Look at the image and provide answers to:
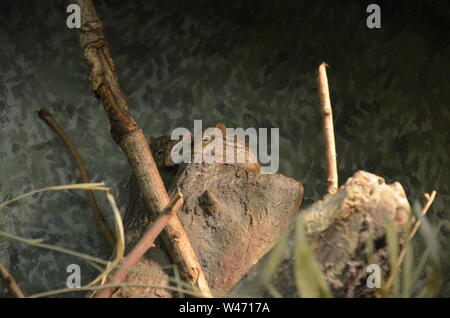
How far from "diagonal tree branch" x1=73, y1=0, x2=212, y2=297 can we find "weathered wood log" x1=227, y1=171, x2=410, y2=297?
0.39 m

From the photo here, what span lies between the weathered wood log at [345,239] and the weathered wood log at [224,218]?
0.40 meters

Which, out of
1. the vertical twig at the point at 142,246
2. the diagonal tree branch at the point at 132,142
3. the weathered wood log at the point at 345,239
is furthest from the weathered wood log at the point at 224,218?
the weathered wood log at the point at 345,239

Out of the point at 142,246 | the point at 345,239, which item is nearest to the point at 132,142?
the point at 142,246

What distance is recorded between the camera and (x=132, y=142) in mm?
1290

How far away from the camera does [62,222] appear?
175 cm

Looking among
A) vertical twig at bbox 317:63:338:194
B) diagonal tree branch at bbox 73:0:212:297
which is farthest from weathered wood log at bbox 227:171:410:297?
diagonal tree branch at bbox 73:0:212:297

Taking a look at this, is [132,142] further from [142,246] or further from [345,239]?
[345,239]

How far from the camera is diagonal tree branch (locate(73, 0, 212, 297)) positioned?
3.95 ft

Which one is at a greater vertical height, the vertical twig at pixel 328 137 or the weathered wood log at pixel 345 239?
the vertical twig at pixel 328 137

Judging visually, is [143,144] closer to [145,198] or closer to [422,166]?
[145,198]

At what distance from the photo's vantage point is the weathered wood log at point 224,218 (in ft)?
4.02

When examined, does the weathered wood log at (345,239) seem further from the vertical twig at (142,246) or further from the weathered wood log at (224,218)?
the weathered wood log at (224,218)
